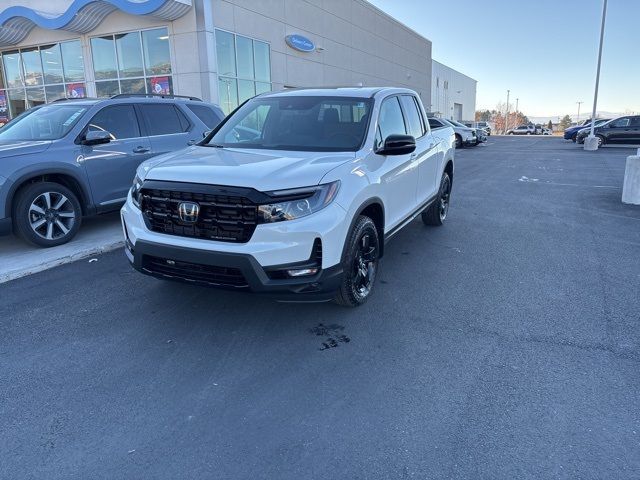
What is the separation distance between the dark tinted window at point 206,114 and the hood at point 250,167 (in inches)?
165

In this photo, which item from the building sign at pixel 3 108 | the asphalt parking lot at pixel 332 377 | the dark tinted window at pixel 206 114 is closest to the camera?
the asphalt parking lot at pixel 332 377

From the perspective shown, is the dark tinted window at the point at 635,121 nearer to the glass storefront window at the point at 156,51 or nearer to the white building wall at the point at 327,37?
the white building wall at the point at 327,37

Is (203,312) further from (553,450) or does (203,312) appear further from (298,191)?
(553,450)

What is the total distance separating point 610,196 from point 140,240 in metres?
10.1

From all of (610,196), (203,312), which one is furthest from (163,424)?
(610,196)

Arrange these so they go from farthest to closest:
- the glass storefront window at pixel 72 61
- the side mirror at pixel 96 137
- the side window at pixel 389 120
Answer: the glass storefront window at pixel 72 61 → the side mirror at pixel 96 137 → the side window at pixel 389 120

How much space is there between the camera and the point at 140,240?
385 cm

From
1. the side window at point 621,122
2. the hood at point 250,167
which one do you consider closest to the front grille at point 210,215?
the hood at point 250,167

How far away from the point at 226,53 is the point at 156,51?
2.57m

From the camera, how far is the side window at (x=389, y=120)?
4.84m

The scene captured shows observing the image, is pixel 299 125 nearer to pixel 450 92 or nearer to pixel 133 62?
pixel 133 62

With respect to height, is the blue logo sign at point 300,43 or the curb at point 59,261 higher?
the blue logo sign at point 300,43

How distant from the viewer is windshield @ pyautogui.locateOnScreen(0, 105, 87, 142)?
651 cm

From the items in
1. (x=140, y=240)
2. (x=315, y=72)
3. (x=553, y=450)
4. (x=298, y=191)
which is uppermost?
(x=315, y=72)
